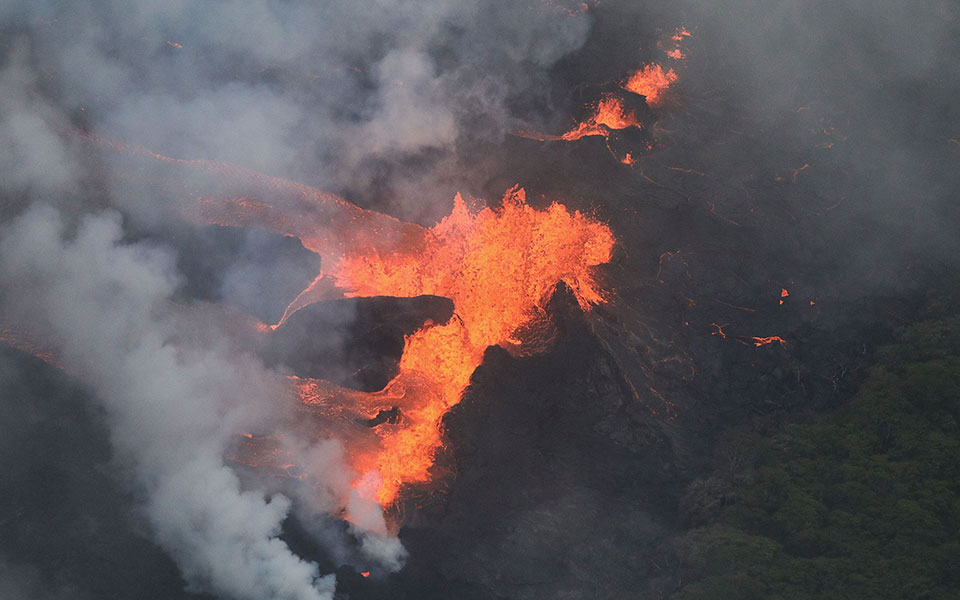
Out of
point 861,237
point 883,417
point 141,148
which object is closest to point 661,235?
point 861,237

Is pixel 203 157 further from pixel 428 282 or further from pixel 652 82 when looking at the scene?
pixel 652 82

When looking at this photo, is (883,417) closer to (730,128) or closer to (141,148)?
(730,128)

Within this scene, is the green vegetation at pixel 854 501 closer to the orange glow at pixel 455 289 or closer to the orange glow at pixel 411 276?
the orange glow at pixel 455 289

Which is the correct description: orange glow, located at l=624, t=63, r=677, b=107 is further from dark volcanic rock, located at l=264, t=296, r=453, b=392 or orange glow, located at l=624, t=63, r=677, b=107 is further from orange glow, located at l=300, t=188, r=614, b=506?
dark volcanic rock, located at l=264, t=296, r=453, b=392

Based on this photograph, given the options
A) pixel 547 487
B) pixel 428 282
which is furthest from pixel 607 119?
pixel 547 487

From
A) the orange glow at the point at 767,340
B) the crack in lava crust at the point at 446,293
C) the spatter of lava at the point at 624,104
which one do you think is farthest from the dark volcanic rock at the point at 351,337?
the orange glow at the point at 767,340

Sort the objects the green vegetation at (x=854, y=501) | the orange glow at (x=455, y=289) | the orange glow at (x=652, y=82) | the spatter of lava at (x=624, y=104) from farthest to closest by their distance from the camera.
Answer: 1. the orange glow at (x=652, y=82)
2. the spatter of lava at (x=624, y=104)
3. the orange glow at (x=455, y=289)
4. the green vegetation at (x=854, y=501)
